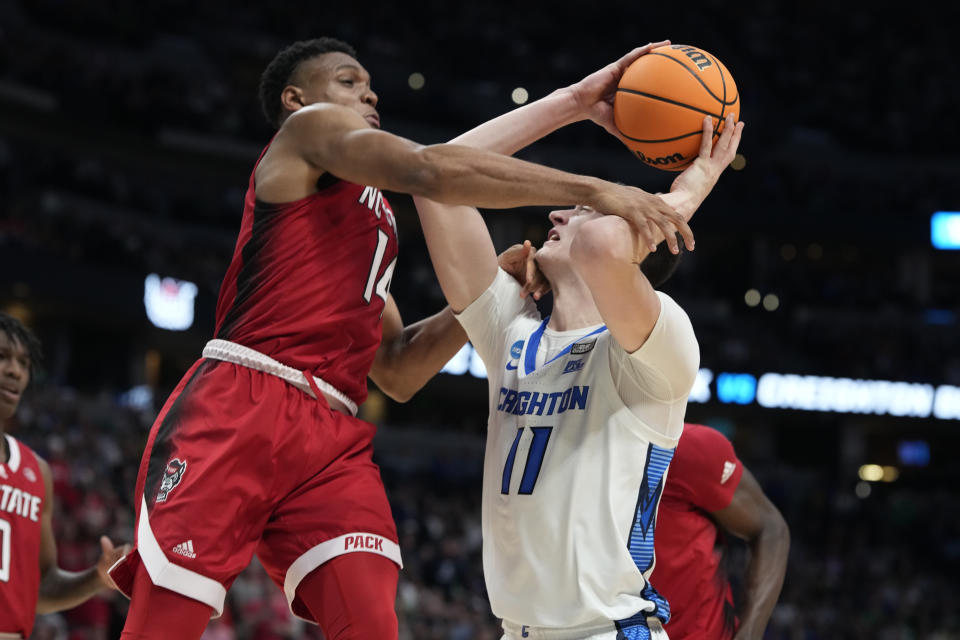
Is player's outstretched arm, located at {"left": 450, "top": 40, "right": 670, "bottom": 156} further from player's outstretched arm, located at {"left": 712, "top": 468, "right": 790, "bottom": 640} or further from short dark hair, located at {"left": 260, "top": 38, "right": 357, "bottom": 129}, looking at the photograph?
player's outstretched arm, located at {"left": 712, "top": 468, "right": 790, "bottom": 640}

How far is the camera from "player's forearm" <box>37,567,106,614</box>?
495 cm

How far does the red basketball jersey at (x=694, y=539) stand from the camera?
4.26 m

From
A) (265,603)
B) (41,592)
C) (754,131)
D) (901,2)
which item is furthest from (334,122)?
(901,2)

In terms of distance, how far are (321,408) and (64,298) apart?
18908 mm

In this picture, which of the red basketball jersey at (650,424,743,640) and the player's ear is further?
the red basketball jersey at (650,424,743,640)

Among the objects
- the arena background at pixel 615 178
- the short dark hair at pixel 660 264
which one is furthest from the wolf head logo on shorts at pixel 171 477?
the arena background at pixel 615 178

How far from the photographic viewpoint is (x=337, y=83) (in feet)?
12.6

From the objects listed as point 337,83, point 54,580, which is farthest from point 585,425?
point 54,580

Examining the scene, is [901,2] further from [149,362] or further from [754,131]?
[149,362]

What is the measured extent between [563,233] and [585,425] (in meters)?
0.68

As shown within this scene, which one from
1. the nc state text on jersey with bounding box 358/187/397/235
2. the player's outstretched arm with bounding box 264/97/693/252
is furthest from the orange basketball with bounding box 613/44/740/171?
the nc state text on jersey with bounding box 358/187/397/235

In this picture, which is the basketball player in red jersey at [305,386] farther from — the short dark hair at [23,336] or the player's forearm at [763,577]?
the short dark hair at [23,336]

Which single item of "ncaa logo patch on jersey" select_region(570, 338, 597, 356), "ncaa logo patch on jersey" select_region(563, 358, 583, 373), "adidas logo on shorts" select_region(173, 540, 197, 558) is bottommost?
"adidas logo on shorts" select_region(173, 540, 197, 558)

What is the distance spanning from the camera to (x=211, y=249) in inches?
964
